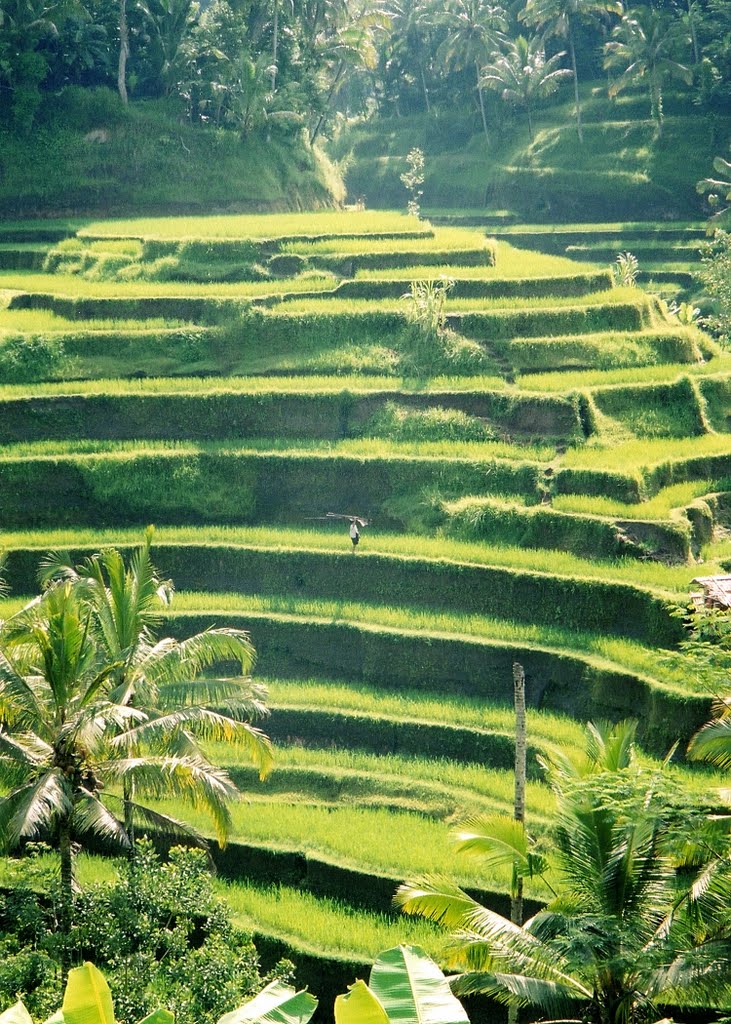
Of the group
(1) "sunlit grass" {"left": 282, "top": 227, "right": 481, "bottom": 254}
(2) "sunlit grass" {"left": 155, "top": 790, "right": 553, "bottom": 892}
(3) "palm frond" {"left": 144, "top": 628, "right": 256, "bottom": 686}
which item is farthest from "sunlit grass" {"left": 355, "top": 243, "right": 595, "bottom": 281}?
(3) "palm frond" {"left": 144, "top": 628, "right": 256, "bottom": 686}

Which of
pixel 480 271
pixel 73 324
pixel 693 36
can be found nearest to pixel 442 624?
pixel 480 271

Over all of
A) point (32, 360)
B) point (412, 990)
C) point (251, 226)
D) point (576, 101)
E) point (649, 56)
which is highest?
point (649, 56)

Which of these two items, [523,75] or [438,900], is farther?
[523,75]

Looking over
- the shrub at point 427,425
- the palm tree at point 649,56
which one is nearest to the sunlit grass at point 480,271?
the shrub at point 427,425

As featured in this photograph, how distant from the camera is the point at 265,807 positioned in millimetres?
14266

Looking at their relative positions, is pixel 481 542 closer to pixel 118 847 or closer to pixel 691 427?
pixel 691 427

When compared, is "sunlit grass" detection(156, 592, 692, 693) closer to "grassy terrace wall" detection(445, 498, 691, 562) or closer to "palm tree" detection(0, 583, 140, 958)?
"grassy terrace wall" detection(445, 498, 691, 562)

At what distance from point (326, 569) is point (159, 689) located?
5922mm

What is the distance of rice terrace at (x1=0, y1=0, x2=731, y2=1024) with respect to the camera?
10.1 meters

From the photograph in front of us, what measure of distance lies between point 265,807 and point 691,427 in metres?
8.98

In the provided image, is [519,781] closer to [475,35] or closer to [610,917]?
[610,917]

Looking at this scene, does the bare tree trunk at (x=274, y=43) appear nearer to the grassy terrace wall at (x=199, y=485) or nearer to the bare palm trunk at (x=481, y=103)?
the bare palm trunk at (x=481, y=103)

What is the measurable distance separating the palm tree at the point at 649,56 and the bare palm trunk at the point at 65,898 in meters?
31.8

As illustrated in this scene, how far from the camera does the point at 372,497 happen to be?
754 inches
